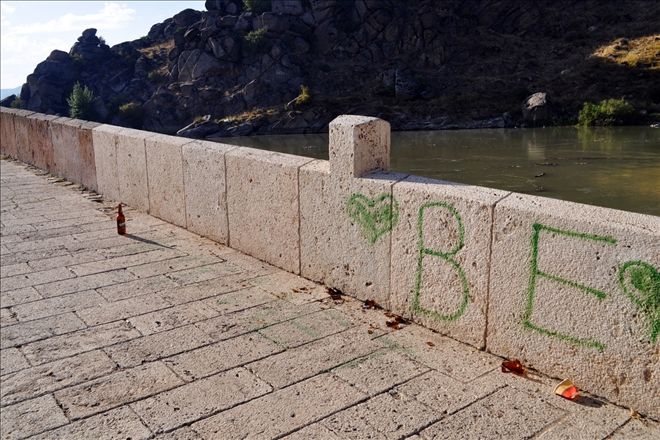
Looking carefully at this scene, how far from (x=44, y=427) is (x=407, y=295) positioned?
2067 millimetres

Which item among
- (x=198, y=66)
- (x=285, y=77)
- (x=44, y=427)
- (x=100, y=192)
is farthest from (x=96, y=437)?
(x=198, y=66)

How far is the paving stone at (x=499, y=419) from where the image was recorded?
9.18 feet

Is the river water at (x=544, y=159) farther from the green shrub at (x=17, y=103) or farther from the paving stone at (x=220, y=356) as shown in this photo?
the green shrub at (x=17, y=103)

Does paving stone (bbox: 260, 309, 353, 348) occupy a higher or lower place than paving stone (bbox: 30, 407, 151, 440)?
higher

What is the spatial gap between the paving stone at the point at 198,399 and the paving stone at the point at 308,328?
44cm

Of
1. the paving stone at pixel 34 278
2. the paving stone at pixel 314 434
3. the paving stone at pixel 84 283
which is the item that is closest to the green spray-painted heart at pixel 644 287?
the paving stone at pixel 314 434

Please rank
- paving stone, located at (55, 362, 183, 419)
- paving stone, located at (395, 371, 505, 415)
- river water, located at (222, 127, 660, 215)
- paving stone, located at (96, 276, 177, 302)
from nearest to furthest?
paving stone, located at (395, 371, 505, 415), paving stone, located at (55, 362, 183, 419), paving stone, located at (96, 276, 177, 302), river water, located at (222, 127, 660, 215)

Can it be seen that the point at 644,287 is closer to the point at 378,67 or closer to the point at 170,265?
the point at 170,265

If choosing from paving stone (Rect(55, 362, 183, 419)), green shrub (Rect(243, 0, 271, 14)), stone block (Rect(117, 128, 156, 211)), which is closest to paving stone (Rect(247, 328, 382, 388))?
paving stone (Rect(55, 362, 183, 419))

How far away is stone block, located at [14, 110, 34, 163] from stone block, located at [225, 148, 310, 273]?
6909 millimetres

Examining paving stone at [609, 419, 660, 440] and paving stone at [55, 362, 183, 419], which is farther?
paving stone at [55, 362, 183, 419]

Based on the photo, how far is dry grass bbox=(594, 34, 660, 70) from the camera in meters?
38.1

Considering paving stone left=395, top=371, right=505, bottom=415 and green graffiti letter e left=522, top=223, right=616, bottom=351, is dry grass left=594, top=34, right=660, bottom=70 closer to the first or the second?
green graffiti letter e left=522, top=223, right=616, bottom=351

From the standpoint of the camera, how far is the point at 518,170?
2311 cm
